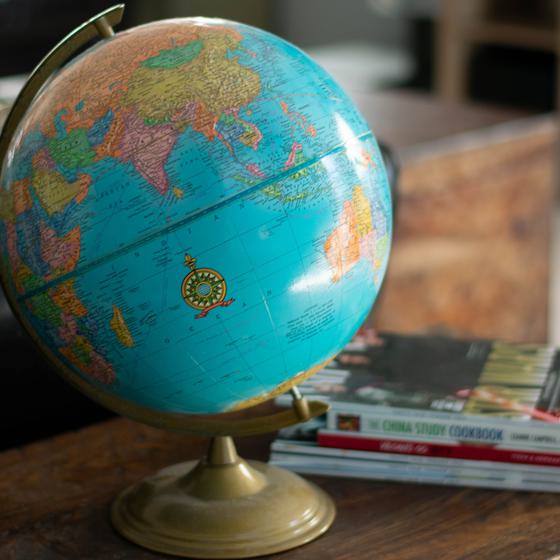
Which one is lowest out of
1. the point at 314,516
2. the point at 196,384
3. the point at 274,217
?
the point at 314,516

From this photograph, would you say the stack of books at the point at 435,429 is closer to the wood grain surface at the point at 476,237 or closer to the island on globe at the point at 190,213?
the island on globe at the point at 190,213

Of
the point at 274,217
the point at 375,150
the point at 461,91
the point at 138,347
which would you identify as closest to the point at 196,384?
the point at 138,347

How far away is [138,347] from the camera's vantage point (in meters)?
1.01

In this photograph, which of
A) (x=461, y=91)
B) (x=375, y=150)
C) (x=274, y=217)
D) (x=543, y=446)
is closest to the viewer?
(x=274, y=217)

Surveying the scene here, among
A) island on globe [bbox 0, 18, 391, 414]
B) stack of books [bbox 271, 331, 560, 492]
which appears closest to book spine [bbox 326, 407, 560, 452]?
stack of books [bbox 271, 331, 560, 492]

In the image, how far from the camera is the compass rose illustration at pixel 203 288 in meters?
0.98

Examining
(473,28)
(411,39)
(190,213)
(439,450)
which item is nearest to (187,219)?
(190,213)

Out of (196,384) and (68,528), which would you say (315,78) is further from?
(68,528)

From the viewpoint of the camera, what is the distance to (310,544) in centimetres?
112

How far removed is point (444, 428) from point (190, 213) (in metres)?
0.40

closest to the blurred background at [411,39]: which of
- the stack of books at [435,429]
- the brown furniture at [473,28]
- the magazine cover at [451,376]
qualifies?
the brown furniture at [473,28]

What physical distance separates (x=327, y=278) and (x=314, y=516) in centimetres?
25

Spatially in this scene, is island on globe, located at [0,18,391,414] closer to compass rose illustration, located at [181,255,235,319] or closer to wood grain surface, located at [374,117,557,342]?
compass rose illustration, located at [181,255,235,319]

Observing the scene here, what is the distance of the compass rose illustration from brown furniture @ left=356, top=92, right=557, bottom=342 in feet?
5.34
